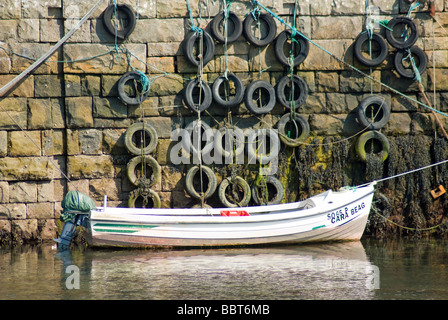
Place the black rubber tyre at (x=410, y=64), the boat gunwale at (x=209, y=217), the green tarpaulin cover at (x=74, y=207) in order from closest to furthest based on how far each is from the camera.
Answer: the boat gunwale at (x=209, y=217), the green tarpaulin cover at (x=74, y=207), the black rubber tyre at (x=410, y=64)

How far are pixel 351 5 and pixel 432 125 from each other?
250 centimetres

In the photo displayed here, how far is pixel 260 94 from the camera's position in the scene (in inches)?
421

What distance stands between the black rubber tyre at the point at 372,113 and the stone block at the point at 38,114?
5.28m

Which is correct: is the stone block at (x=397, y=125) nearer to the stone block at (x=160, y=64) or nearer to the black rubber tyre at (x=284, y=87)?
the black rubber tyre at (x=284, y=87)

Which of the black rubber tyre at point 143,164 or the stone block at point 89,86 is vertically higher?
the stone block at point 89,86

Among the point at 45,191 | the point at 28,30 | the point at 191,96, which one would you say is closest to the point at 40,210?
the point at 45,191

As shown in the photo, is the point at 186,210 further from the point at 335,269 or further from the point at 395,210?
the point at 395,210

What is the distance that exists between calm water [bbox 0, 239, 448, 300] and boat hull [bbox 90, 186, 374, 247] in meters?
0.18

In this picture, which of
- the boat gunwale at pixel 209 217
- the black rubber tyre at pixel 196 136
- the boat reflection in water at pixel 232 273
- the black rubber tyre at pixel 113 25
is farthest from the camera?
the black rubber tyre at pixel 196 136

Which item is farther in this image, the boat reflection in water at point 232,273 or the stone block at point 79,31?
the stone block at point 79,31

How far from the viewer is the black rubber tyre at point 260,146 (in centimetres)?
1063

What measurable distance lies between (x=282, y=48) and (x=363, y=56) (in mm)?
1390

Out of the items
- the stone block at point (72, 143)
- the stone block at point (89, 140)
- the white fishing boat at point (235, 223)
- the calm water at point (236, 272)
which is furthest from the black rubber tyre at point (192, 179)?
the stone block at point (72, 143)

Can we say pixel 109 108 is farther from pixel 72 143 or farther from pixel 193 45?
pixel 193 45
